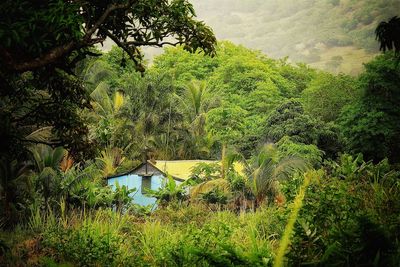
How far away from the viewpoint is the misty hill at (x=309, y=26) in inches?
3125

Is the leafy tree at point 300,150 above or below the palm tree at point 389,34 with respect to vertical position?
below

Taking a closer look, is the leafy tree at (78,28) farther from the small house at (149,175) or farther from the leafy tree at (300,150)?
the small house at (149,175)

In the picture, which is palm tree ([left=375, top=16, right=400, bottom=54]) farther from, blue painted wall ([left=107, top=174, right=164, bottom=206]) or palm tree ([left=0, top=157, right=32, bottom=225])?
blue painted wall ([left=107, top=174, right=164, bottom=206])

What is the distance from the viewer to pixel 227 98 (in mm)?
41875

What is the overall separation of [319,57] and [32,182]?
260ft

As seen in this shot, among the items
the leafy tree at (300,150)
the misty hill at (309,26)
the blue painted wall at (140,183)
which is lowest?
the blue painted wall at (140,183)

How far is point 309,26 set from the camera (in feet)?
348

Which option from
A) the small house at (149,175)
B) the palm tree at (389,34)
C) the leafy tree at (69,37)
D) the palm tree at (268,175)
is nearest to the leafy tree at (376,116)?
the small house at (149,175)

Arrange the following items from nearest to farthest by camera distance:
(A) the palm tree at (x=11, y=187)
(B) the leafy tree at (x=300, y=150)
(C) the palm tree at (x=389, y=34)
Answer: (C) the palm tree at (x=389, y=34) → (A) the palm tree at (x=11, y=187) → (B) the leafy tree at (x=300, y=150)

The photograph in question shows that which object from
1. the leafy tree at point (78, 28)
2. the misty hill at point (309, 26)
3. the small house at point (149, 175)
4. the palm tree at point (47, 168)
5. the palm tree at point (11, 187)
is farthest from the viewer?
the misty hill at point (309, 26)

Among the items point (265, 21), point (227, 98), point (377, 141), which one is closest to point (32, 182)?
point (377, 141)

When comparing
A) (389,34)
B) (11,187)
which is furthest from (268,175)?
(389,34)

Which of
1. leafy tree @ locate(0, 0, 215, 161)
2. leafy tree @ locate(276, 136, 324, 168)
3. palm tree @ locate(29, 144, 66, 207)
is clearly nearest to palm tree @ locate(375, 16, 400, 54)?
leafy tree @ locate(0, 0, 215, 161)

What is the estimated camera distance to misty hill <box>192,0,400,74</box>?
79375 mm
